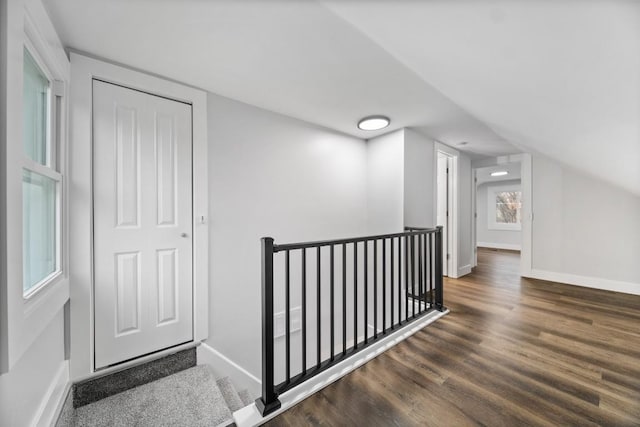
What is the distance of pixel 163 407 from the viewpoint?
1.53 meters

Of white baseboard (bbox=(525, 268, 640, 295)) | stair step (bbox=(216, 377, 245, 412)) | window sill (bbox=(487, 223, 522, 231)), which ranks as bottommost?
stair step (bbox=(216, 377, 245, 412))

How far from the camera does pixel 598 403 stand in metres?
1.34

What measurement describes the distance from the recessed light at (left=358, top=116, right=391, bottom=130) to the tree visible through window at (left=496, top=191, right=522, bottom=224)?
6.61 metres

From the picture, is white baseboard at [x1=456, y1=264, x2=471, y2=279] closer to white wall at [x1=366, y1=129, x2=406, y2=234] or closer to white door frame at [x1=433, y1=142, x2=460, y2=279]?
white door frame at [x1=433, y1=142, x2=460, y2=279]

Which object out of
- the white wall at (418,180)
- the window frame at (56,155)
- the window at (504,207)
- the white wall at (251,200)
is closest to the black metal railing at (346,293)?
the white wall at (251,200)

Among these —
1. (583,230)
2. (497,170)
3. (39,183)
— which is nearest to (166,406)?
(39,183)

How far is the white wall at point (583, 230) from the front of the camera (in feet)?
10.6

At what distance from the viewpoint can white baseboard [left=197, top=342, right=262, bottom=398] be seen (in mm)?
1979

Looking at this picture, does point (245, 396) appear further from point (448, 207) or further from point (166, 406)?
point (448, 207)

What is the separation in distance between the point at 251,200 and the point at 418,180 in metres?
2.15

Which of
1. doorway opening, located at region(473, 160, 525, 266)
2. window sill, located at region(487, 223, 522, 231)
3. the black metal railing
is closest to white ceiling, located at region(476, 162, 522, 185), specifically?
doorway opening, located at region(473, 160, 525, 266)

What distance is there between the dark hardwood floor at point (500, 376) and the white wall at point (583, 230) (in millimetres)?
970

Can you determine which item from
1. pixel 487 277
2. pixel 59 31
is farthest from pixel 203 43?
pixel 487 277

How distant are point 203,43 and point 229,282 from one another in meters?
1.77
